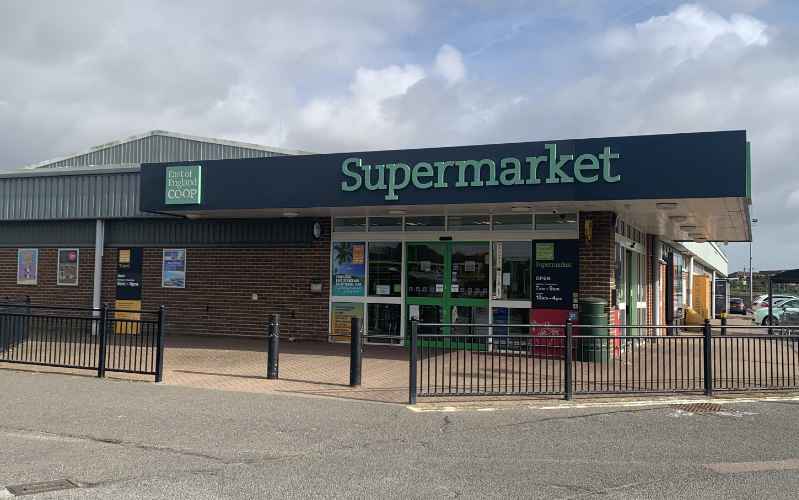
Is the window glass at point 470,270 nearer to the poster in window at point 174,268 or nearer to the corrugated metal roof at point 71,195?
the poster in window at point 174,268

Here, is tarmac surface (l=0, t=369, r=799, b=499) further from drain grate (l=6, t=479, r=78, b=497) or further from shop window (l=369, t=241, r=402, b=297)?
shop window (l=369, t=241, r=402, b=297)

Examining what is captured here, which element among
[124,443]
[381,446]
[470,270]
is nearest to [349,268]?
[470,270]

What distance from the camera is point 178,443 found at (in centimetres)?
715

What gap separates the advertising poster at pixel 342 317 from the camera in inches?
637

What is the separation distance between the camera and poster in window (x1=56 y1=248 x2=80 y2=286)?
1911 centimetres

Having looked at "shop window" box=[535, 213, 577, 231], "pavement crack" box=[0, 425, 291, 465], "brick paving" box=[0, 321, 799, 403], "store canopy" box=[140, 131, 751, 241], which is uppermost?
"store canopy" box=[140, 131, 751, 241]

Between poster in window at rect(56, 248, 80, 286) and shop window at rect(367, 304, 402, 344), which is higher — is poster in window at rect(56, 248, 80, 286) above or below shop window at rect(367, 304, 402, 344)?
above

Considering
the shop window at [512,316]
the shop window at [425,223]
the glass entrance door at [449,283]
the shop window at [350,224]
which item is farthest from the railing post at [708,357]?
the shop window at [350,224]

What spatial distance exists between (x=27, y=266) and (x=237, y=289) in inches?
277

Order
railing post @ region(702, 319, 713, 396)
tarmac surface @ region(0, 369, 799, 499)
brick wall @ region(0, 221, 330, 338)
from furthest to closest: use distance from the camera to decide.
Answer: brick wall @ region(0, 221, 330, 338) → railing post @ region(702, 319, 713, 396) → tarmac surface @ region(0, 369, 799, 499)

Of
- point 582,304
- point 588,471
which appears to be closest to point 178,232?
point 582,304

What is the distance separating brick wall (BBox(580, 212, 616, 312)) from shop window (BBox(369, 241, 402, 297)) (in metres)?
4.15

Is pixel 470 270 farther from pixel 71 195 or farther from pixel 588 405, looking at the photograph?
pixel 71 195

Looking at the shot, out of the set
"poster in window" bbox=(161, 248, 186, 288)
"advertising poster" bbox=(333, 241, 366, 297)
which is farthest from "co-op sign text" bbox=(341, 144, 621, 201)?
"poster in window" bbox=(161, 248, 186, 288)
